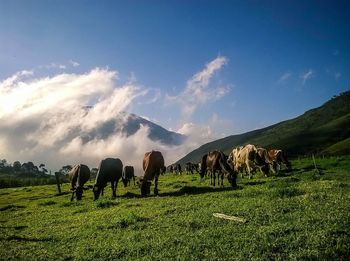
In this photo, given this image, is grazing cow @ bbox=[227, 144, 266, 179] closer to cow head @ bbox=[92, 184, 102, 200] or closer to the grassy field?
cow head @ bbox=[92, 184, 102, 200]

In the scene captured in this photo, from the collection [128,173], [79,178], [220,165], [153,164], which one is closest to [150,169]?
[153,164]

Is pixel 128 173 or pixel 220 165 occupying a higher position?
pixel 128 173

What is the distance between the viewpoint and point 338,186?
2295 centimetres

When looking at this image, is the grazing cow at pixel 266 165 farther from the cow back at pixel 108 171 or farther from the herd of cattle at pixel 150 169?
the cow back at pixel 108 171

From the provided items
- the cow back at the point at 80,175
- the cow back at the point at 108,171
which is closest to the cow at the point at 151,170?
the cow back at the point at 108,171

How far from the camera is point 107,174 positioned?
118 feet

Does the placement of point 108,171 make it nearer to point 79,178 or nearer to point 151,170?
point 79,178

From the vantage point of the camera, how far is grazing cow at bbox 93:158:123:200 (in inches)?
1363

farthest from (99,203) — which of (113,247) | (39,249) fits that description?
(113,247)

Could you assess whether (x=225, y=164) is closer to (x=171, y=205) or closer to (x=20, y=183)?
(x=171, y=205)

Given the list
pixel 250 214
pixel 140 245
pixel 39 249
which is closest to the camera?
pixel 140 245

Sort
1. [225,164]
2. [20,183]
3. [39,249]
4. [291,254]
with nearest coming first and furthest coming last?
[291,254], [39,249], [225,164], [20,183]

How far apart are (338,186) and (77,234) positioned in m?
15.7

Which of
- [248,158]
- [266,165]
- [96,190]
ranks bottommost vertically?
[96,190]
